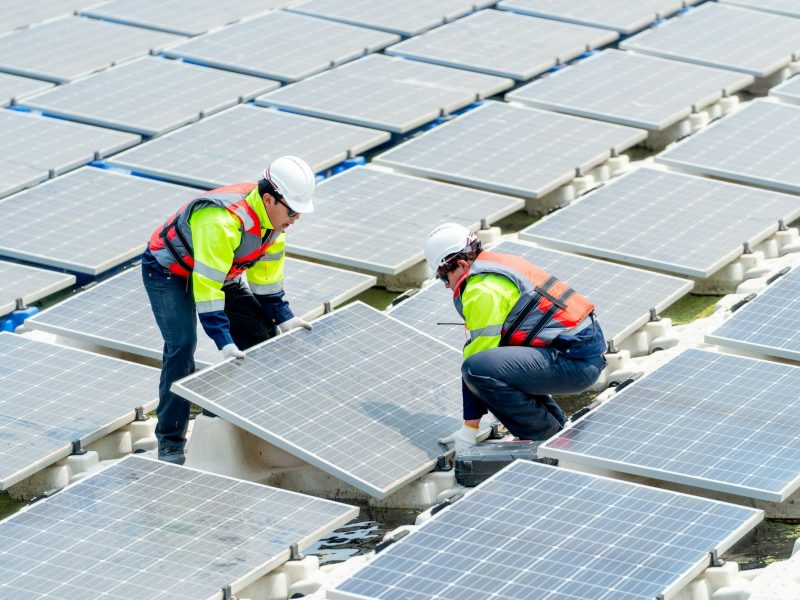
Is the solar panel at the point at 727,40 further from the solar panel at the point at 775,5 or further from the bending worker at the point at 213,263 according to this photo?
the bending worker at the point at 213,263

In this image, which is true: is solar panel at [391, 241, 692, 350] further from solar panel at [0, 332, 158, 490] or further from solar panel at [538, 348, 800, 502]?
solar panel at [0, 332, 158, 490]

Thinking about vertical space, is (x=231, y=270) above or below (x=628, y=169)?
above

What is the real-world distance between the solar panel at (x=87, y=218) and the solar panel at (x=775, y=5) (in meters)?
10.5

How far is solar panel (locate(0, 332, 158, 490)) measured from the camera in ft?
43.0

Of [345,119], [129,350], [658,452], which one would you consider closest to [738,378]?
[658,452]

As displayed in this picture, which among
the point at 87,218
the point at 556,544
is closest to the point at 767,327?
the point at 556,544

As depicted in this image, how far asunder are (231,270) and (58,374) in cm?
191

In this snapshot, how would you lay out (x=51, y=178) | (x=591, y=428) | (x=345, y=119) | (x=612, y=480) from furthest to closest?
(x=345, y=119) → (x=51, y=178) → (x=591, y=428) → (x=612, y=480)

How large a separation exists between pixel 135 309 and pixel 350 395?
2.88 meters

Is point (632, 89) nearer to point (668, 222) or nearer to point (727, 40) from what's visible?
point (727, 40)

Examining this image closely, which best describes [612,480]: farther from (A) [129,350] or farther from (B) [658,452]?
(A) [129,350]

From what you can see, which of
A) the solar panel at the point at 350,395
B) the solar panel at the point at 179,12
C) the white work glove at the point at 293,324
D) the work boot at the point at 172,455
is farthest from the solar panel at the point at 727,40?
the work boot at the point at 172,455

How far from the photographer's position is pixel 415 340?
14.3 meters

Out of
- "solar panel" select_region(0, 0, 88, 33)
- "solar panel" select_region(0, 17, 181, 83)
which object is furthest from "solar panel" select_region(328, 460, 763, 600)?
"solar panel" select_region(0, 0, 88, 33)
